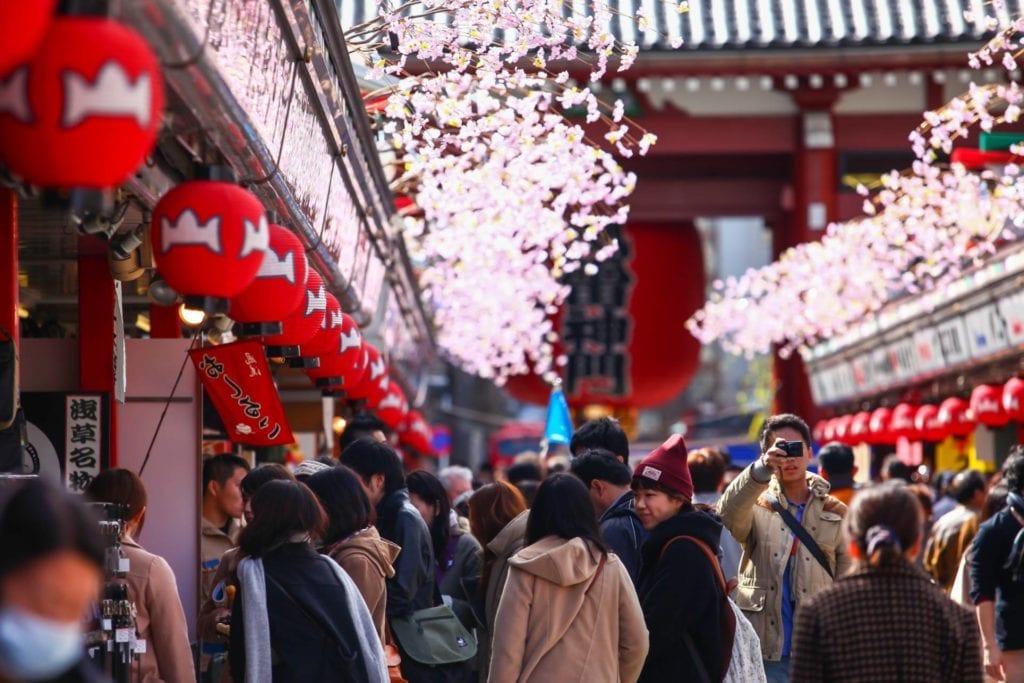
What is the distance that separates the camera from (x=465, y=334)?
92.4 feet

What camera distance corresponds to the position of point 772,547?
829cm

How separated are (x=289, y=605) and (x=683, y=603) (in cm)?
180

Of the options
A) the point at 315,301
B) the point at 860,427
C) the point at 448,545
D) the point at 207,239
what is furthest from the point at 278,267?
the point at 860,427

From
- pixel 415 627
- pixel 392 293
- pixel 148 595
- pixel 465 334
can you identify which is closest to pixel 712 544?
pixel 415 627

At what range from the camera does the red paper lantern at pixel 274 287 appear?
6652mm

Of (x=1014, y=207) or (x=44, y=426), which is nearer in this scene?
(x=44, y=426)

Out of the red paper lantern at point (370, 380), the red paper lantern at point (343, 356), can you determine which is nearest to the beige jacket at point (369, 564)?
the red paper lantern at point (343, 356)

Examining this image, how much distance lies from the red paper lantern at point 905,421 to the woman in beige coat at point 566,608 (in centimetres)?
1560

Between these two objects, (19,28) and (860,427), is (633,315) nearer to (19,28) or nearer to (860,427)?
(860,427)

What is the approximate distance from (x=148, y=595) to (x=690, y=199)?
1987cm

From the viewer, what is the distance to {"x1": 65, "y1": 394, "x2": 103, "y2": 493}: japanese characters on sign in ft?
30.8

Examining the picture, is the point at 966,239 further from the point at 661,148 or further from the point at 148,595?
the point at 148,595

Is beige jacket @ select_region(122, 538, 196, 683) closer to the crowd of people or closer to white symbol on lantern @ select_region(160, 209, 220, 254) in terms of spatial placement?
the crowd of people

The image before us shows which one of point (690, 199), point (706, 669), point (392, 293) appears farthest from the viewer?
point (690, 199)
